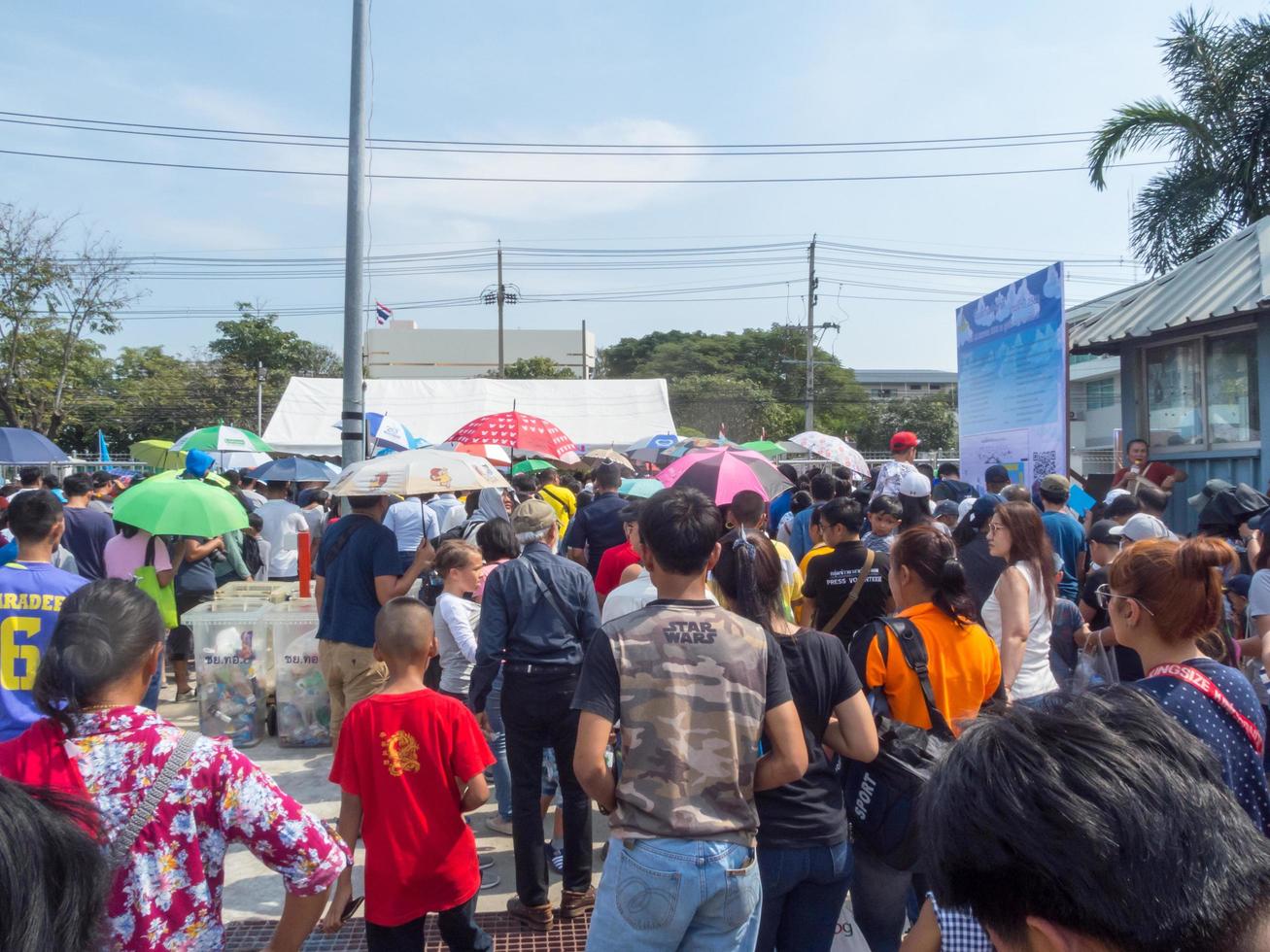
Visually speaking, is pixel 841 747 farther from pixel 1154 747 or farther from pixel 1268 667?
pixel 1268 667

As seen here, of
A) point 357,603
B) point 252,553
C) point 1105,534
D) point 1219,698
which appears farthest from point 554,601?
point 252,553

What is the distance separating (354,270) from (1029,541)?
20.7ft

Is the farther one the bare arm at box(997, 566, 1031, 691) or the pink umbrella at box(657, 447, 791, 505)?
the pink umbrella at box(657, 447, 791, 505)

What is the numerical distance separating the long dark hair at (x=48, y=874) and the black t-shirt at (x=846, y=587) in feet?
13.7

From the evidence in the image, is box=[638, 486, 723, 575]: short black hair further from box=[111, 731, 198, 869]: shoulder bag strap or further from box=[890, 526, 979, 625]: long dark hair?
box=[111, 731, 198, 869]: shoulder bag strap

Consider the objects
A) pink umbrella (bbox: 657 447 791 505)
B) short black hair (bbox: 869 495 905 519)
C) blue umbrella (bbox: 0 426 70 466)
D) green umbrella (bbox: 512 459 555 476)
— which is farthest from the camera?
green umbrella (bbox: 512 459 555 476)

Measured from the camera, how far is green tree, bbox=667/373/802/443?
159ft

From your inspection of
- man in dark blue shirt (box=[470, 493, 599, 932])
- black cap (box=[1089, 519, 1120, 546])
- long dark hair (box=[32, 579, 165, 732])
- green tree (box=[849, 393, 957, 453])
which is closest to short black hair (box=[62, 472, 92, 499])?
man in dark blue shirt (box=[470, 493, 599, 932])

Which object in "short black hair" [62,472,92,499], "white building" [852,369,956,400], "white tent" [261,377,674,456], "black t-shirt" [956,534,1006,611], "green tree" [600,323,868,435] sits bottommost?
"black t-shirt" [956,534,1006,611]

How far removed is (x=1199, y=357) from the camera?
984 centimetres

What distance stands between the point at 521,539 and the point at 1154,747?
3.88 meters

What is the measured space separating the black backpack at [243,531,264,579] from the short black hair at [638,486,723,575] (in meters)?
7.70

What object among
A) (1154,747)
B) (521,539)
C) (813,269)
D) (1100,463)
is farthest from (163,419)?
(1154,747)

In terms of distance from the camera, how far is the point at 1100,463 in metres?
28.7
